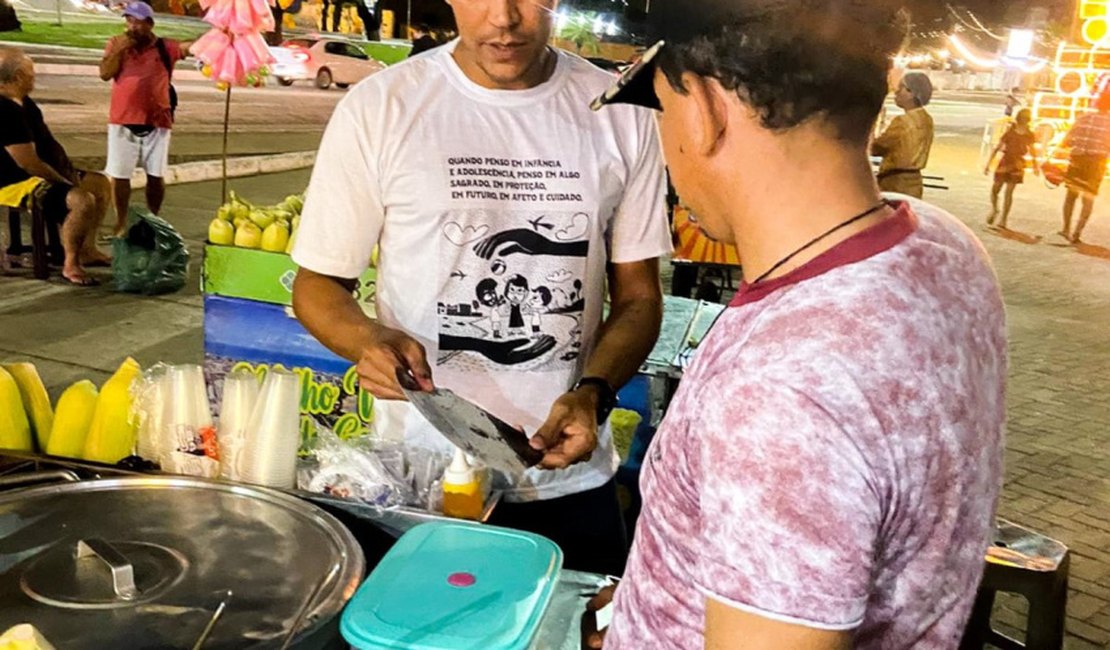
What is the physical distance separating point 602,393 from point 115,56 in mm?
7249

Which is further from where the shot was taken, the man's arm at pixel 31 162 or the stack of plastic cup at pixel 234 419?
the man's arm at pixel 31 162

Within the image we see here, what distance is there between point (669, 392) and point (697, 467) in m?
2.63

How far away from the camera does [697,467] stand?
0.87m

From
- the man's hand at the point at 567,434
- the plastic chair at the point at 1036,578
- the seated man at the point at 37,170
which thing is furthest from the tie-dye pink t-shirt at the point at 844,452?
the seated man at the point at 37,170

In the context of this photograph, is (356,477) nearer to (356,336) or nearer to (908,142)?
(356,336)

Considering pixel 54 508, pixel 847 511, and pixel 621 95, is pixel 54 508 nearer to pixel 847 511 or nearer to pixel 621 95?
pixel 621 95

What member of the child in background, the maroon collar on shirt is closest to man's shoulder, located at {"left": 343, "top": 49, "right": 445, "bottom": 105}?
the maroon collar on shirt

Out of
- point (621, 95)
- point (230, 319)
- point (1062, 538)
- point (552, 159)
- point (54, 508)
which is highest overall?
point (621, 95)

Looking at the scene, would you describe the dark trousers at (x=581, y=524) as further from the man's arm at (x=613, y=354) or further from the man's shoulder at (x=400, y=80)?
the man's shoulder at (x=400, y=80)

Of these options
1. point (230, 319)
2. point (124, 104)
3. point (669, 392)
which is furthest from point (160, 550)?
point (124, 104)

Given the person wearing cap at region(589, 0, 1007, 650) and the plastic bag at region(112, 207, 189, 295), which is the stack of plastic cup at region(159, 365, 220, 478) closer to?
the person wearing cap at region(589, 0, 1007, 650)

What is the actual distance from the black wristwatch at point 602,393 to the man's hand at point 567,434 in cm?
8

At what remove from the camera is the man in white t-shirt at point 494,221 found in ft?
5.81

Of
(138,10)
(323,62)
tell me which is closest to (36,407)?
(138,10)
